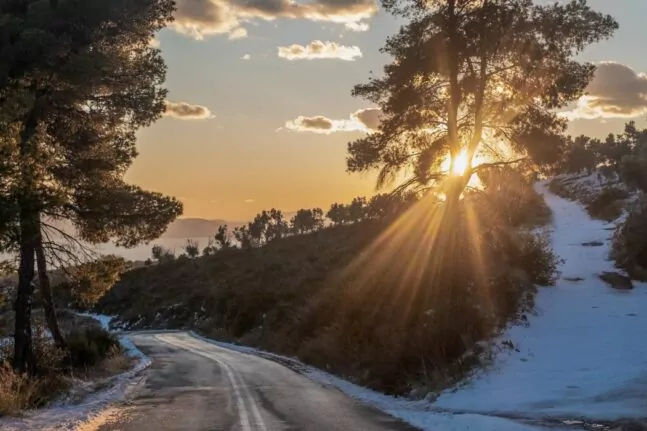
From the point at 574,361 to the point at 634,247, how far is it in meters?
10.5

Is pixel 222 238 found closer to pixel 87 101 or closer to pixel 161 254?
pixel 161 254

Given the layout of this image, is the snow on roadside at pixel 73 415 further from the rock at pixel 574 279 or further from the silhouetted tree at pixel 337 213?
the silhouetted tree at pixel 337 213

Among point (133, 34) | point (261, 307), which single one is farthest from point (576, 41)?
point (261, 307)

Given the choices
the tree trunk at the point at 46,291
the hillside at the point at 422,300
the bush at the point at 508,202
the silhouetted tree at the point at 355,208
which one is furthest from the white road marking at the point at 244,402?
the silhouetted tree at the point at 355,208

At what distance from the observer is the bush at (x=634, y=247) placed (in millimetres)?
23584

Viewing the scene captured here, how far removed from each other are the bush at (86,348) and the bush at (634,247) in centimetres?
2062

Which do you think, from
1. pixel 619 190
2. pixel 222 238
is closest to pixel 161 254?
pixel 222 238

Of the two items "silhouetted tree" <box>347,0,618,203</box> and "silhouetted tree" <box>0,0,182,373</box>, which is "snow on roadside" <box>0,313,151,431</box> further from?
"silhouetted tree" <box>347,0,618,203</box>

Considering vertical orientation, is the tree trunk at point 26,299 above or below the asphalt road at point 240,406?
above

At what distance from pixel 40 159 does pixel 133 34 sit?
6.79m

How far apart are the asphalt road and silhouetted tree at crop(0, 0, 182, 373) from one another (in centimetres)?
467

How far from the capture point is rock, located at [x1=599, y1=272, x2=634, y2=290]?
73.4 ft

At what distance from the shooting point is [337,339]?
25.2 metres

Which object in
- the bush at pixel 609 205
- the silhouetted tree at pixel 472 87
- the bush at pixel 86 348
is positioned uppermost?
the silhouetted tree at pixel 472 87
